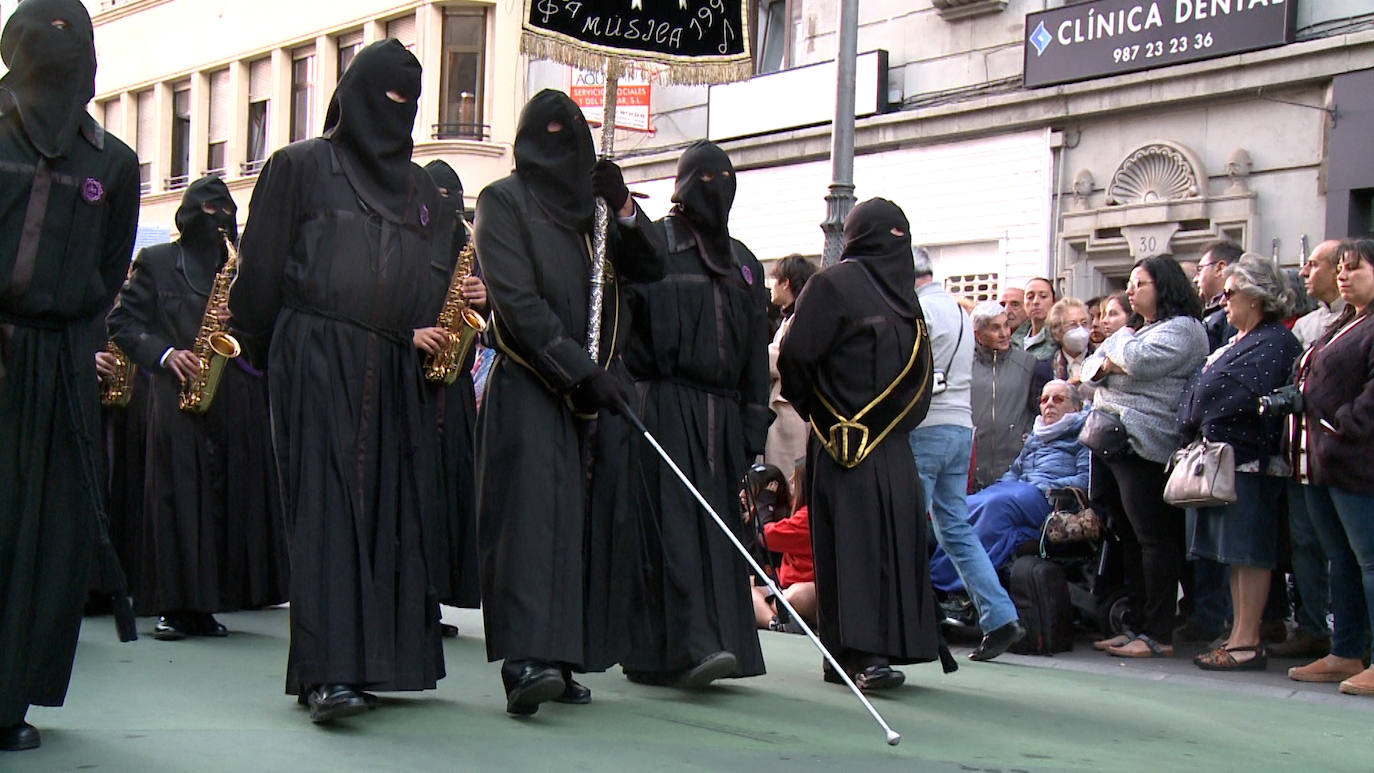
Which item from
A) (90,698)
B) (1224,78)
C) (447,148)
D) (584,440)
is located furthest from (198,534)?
(447,148)

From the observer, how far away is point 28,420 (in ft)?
17.3

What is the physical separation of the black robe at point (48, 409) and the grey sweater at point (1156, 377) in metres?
5.70

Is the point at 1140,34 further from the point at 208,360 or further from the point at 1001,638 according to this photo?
the point at 208,360

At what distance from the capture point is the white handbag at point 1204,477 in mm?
8555

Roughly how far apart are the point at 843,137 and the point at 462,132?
57.3 feet

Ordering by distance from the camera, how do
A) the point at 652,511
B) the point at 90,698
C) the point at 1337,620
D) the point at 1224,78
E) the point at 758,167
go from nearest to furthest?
the point at 90,698 < the point at 652,511 < the point at 1337,620 < the point at 1224,78 < the point at 758,167

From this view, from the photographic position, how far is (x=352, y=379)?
587cm

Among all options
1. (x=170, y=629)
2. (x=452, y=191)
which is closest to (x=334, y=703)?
(x=170, y=629)

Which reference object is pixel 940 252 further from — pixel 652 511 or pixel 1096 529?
pixel 652 511

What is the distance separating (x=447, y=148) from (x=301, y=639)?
23.7 m

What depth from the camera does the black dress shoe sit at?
5.76 metres

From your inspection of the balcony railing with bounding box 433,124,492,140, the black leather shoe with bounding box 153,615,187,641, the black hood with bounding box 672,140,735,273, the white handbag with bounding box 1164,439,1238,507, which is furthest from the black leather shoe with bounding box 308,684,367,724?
the balcony railing with bounding box 433,124,492,140

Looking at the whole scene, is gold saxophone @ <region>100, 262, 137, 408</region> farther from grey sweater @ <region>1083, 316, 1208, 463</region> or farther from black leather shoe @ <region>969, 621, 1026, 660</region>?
grey sweater @ <region>1083, 316, 1208, 463</region>

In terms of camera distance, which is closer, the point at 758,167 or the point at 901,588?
the point at 901,588
